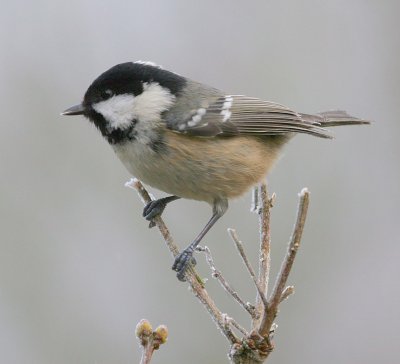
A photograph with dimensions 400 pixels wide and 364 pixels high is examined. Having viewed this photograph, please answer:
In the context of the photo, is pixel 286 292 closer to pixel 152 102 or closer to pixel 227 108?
pixel 152 102

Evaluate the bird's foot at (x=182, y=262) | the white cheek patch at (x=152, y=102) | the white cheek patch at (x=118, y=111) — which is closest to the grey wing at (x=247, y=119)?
the white cheek patch at (x=152, y=102)

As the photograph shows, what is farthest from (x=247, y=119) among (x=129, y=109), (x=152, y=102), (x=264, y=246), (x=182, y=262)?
(x=264, y=246)

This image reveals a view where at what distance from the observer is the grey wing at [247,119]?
322 centimetres

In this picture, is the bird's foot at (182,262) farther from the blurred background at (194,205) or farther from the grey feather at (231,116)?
the blurred background at (194,205)

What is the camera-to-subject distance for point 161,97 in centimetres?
313

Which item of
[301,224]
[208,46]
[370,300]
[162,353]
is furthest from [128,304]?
[301,224]

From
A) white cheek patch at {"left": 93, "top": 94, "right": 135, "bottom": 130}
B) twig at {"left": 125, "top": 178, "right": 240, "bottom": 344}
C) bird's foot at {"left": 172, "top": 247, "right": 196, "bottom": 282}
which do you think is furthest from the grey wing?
twig at {"left": 125, "top": 178, "right": 240, "bottom": 344}

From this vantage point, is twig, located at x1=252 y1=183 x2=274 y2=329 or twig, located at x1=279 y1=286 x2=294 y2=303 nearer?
twig, located at x1=279 y1=286 x2=294 y2=303

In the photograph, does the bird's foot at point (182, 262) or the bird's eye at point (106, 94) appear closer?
the bird's foot at point (182, 262)

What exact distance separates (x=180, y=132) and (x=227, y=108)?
367mm

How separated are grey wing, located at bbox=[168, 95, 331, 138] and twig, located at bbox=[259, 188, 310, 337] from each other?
1.29 m

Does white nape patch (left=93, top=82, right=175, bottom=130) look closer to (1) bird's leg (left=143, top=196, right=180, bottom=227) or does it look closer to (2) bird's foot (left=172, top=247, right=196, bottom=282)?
(1) bird's leg (left=143, top=196, right=180, bottom=227)

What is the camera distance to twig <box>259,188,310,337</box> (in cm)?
193

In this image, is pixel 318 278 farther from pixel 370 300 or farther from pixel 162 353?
pixel 162 353
